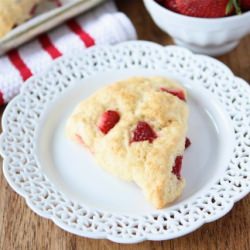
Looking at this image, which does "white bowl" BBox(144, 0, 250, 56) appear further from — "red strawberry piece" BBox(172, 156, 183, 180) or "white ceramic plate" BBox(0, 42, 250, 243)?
"red strawberry piece" BBox(172, 156, 183, 180)

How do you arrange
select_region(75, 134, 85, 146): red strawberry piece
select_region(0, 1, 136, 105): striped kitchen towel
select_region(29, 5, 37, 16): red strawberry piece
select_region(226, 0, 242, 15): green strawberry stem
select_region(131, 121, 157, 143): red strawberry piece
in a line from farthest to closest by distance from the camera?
select_region(29, 5, 37, 16): red strawberry piece < select_region(0, 1, 136, 105): striped kitchen towel < select_region(226, 0, 242, 15): green strawberry stem < select_region(75, 134, 85, 146): red strawberry piece < select_region(131, 121, 157, 143): red strawberry piece

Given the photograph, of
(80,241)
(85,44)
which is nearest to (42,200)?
(80,241)

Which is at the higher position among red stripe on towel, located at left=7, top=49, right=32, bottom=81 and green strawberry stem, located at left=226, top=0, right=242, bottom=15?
red stripe on towel, located at left=7, top=49, right=32, bottom=81

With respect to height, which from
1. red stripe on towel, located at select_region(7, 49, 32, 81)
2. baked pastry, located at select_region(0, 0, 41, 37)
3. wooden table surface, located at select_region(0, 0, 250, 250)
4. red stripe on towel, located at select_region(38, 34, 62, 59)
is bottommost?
wooden table surface, located at select_region(0, 0, 250, 250)

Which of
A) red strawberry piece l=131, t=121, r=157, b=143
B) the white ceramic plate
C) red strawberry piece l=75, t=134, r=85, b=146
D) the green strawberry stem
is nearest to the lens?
the white ceramic plate

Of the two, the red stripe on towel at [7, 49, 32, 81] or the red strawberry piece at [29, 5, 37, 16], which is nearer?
the red stripe on towel at [7, 49, 32, 81]

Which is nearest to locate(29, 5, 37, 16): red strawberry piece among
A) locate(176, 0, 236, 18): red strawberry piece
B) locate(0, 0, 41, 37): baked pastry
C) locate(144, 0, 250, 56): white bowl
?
locate(0, 0, 41, 37): baked pastry

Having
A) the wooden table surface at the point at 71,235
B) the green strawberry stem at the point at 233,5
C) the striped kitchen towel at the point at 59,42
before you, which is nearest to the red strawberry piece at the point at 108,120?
the wooden table surface at the point at 71,235

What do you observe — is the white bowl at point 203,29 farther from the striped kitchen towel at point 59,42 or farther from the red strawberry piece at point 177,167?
the red strawberry piece at point 177,167

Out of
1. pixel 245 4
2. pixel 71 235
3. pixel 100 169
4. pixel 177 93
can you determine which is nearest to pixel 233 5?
pixel 245 4
